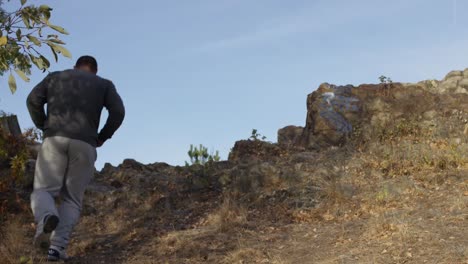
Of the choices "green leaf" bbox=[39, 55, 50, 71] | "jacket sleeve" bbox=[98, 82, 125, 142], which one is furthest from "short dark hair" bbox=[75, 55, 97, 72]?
"green leaf" bbox=[39, 55, 50, 71]

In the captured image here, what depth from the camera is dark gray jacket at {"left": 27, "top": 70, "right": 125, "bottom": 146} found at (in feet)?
16.8

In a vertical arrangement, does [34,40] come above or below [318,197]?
above

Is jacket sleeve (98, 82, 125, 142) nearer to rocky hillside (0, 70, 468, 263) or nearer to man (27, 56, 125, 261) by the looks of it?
man (27, 56, 125, 261)

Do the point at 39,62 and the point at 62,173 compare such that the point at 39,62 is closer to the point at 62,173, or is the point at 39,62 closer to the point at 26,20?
the point at 26,20

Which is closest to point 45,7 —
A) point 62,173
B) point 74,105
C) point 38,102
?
point 74,105

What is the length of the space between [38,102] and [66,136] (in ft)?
1.51

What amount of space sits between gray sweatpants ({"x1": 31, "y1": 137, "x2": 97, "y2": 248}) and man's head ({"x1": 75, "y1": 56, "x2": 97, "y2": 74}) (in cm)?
79

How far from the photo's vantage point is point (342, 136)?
12.2 m

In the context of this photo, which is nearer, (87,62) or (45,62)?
(45,62)

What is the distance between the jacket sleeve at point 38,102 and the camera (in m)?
5.16

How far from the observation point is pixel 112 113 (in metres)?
5.32

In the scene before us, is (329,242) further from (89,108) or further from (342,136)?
(342,136)

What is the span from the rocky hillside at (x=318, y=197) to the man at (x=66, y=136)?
0.64 m

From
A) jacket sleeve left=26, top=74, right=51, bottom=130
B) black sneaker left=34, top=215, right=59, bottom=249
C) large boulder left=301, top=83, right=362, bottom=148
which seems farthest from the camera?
large boulder left=301, top=83, right=362, bottom=148
